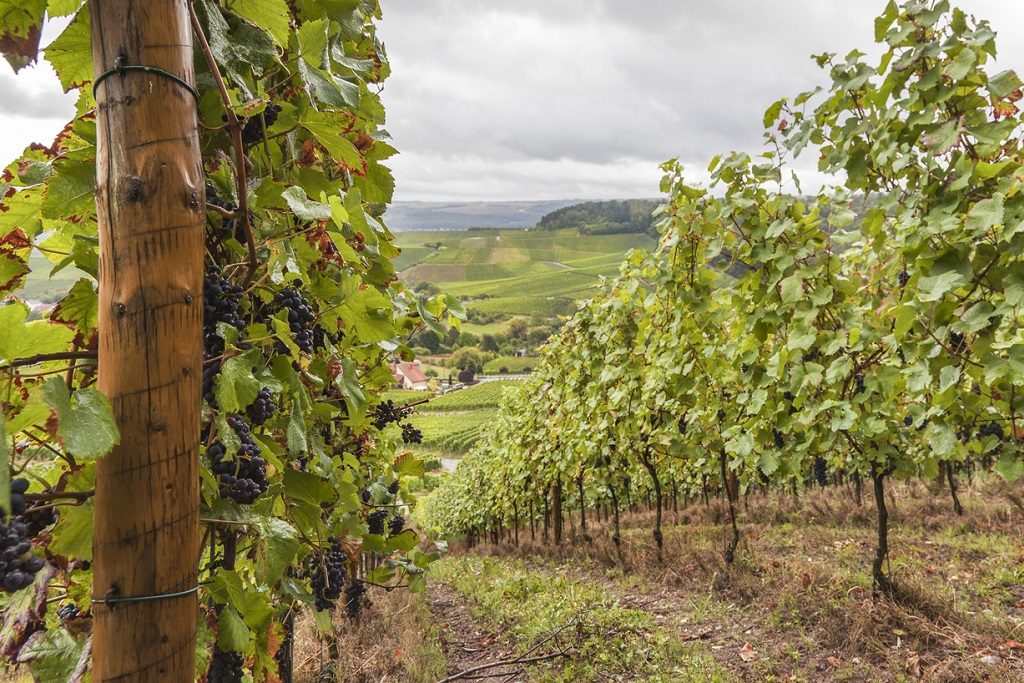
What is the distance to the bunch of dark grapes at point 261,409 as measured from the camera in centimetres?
118

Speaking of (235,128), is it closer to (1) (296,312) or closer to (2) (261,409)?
(1) (296,312)

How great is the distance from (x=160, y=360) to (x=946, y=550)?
28.6ft

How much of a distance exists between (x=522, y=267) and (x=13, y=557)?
428 feet

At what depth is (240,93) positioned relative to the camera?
1.20 meters

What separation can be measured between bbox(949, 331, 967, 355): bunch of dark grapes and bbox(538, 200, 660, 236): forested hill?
432 ft

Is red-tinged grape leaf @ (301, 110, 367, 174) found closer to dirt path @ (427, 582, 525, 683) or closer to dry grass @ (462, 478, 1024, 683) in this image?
dirt path @ (427, 582, 525, 683)

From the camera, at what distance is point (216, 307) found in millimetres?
1122

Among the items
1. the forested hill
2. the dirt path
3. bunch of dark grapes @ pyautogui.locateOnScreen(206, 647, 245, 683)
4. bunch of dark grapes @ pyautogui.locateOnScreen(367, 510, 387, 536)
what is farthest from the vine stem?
the forested hill

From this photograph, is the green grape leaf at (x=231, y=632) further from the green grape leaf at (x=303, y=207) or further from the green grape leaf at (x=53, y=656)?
the green grape leaf at (x=303, y=207)

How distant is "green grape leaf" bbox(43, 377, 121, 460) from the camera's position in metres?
0.73

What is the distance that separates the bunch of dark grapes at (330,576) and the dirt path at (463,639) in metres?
3.00

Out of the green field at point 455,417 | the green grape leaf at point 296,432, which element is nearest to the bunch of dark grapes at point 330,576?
the green grape leaf at point 296,432

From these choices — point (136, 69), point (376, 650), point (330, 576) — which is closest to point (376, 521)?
point (330, 576)

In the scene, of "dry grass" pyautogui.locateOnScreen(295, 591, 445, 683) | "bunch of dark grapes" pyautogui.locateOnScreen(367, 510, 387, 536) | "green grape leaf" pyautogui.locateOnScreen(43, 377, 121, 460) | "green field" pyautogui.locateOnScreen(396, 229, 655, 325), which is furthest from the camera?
"green field" pyautogui.locateOnScreen(396, 229, 655, 325)
